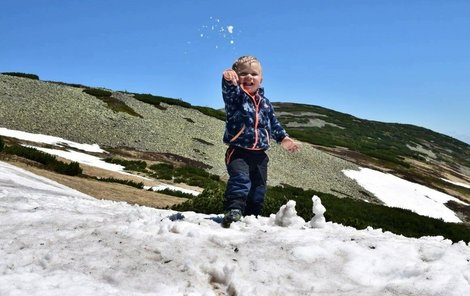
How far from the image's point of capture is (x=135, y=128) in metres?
45.8

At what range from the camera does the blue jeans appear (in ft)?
23.7

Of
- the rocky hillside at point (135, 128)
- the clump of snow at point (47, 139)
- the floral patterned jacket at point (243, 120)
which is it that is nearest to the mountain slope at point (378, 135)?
the rocky hillside at point (135, 128)

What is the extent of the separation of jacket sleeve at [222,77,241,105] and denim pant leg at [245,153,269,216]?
0.99 metres

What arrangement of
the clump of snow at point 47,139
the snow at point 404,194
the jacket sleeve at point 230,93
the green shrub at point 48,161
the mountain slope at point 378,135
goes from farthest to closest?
the mountain slope at point 378,135, the snow at point 404,194, the clump of snow at point 47,139, the green shrub at point 48,161, the jacket sleeve at point 230,93

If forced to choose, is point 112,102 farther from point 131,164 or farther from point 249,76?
point 249,76

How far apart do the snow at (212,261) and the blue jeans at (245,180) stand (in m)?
0.52

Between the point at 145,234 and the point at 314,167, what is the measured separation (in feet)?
156

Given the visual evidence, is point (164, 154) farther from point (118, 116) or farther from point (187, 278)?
point (187, 278)

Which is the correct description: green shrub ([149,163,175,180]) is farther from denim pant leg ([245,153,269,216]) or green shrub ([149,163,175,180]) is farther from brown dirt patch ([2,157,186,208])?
denim pant leg ([245,153,269,216])

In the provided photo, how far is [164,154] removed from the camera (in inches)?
1518

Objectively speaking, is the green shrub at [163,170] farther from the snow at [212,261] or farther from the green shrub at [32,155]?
the snow at [212,261]

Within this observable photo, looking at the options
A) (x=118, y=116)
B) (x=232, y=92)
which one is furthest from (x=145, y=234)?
(x=118, y=116)

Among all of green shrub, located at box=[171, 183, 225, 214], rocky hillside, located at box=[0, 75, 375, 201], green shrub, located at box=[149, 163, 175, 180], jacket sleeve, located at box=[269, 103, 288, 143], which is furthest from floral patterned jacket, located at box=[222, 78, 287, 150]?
rocky hillside, located at box=[0, 75, 375, 201]

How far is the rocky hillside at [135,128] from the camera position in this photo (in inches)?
1574
